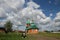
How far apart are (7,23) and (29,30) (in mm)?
8000

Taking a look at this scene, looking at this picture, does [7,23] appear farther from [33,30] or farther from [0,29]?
[33,30]

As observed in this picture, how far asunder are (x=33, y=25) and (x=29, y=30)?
2.21 meters

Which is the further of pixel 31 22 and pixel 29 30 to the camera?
pixel 31 22

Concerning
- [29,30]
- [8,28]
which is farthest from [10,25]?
[29,30]

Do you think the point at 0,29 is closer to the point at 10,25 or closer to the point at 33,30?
the point at 10,25

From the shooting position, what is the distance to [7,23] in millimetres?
55031

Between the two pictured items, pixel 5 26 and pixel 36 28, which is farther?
pixel 5 26

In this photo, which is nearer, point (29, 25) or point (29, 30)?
point (29, 30)

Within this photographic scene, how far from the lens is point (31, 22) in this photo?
5450 centimetres

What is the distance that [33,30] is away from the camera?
5181 centimetres

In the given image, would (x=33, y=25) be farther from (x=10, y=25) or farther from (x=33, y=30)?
(x=10, y=25)

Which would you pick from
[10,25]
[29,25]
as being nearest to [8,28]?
[10,25]

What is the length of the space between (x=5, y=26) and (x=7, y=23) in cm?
173

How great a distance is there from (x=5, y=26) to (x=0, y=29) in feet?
7.82
